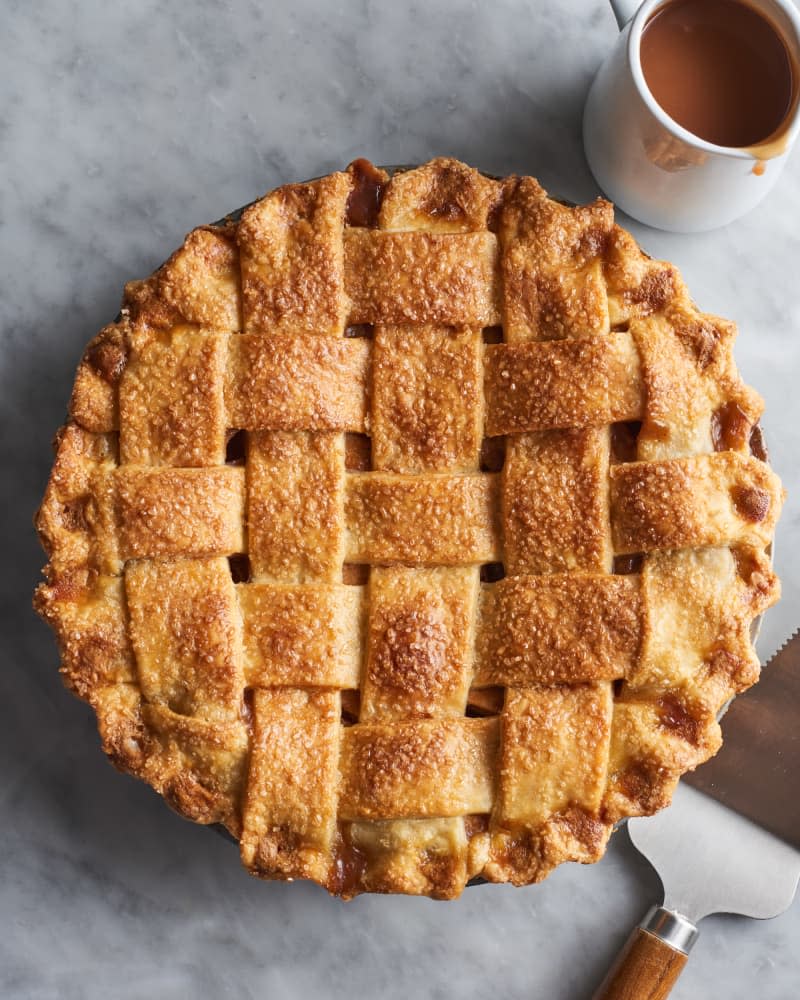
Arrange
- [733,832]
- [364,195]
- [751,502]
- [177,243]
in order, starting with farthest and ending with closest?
[177,243] < [733,832] < [364,195] < [751,502]

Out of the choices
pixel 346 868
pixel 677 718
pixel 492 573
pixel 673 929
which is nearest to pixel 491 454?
pixel 492 573

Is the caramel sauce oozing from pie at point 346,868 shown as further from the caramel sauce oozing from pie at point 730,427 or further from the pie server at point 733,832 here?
the caramel sauce oozing from pie at point 730,427

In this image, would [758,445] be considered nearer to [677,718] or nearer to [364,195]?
[677,718]

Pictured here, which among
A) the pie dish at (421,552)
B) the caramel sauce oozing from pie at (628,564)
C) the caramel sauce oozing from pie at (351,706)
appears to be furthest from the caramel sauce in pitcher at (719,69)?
the caramel sauce oozing from pie at (351,706)

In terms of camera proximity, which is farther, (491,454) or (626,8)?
(626,8)

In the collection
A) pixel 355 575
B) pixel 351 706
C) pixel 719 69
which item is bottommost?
pixel 351 706

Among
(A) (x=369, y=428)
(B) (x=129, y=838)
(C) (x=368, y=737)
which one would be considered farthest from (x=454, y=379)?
(B) (x=129, y=838)

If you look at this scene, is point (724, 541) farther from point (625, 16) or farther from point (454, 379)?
point (625, 16)
